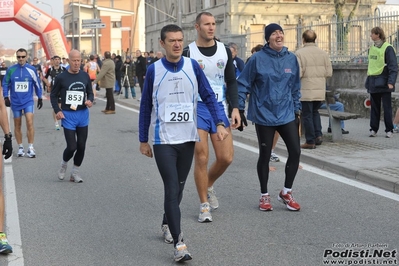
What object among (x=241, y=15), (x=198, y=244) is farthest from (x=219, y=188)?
(x=241, y=15)

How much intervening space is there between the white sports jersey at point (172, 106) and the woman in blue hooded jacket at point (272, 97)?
1.56m

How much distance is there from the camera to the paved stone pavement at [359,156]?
9.07 m

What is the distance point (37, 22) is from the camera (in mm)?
34281

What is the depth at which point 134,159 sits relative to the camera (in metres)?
12.0

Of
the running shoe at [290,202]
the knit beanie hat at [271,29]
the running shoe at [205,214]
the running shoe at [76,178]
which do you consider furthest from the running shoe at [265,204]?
the running shoe at [76,178]

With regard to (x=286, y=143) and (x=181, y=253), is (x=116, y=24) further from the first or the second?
(x=181, y=253)

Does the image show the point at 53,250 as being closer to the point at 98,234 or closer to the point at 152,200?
the point at 98,234

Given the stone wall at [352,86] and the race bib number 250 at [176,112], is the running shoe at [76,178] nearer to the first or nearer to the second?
the race bib number 250 at [176,112]

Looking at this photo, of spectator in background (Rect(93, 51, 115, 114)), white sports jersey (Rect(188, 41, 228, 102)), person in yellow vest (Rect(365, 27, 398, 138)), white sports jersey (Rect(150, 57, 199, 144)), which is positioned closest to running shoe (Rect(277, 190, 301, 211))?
white sports jersey (Rect(188, 41, 228, 102))

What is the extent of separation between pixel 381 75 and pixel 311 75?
205 centimetres

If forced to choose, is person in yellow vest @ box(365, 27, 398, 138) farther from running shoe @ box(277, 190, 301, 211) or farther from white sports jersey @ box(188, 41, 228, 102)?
white sports jersey @ box(188, 41, 228, 102)

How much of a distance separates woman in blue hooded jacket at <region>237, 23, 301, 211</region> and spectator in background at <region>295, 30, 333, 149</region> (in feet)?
13.8

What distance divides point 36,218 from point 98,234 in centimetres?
111

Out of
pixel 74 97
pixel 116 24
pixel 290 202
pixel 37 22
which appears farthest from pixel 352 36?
pixel 116 24
